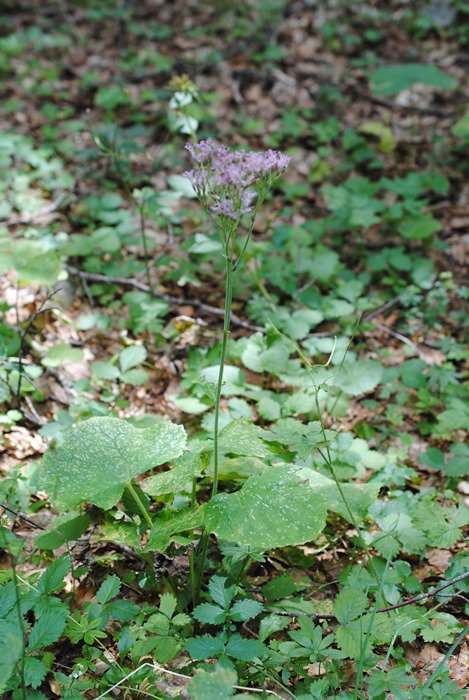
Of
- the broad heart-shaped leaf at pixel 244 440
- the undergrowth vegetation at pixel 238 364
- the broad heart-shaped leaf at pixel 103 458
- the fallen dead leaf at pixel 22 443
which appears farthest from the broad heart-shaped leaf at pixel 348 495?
the fallen dead leaf at pixel 22 443

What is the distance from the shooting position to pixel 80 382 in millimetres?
2463

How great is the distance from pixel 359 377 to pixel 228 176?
125 cm

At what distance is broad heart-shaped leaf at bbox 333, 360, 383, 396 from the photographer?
2276 millimetres

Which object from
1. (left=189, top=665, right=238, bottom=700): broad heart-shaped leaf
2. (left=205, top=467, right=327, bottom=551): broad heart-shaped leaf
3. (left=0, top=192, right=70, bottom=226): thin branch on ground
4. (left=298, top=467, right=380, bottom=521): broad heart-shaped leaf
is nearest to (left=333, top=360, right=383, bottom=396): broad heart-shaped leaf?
(left=298, top=467, right=380, bottom=521): broad heart-shaped leaf

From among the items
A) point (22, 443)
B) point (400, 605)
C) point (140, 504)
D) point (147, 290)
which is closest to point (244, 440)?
point (140, 504)

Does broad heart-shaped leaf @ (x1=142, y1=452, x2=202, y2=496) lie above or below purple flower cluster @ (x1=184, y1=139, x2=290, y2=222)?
below

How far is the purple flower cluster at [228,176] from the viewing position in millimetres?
1357

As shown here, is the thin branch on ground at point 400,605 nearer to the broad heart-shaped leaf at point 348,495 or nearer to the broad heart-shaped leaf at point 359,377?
the broad heart-shaped leaf at point 348,495

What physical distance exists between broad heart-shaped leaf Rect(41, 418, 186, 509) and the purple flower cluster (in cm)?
72

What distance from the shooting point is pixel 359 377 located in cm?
232

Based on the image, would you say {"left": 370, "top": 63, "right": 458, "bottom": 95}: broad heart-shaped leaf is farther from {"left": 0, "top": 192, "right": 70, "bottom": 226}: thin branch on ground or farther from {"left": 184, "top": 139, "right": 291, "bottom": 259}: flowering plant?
{"left": 184, "top": 139, "right": 291, "bottom": 259}: flowering plant

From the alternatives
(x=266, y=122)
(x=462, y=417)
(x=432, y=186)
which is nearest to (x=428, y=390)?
(x=462, y=417)

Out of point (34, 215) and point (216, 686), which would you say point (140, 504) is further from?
point (34, 215)

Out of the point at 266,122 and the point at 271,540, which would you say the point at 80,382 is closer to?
the point at 271,540
